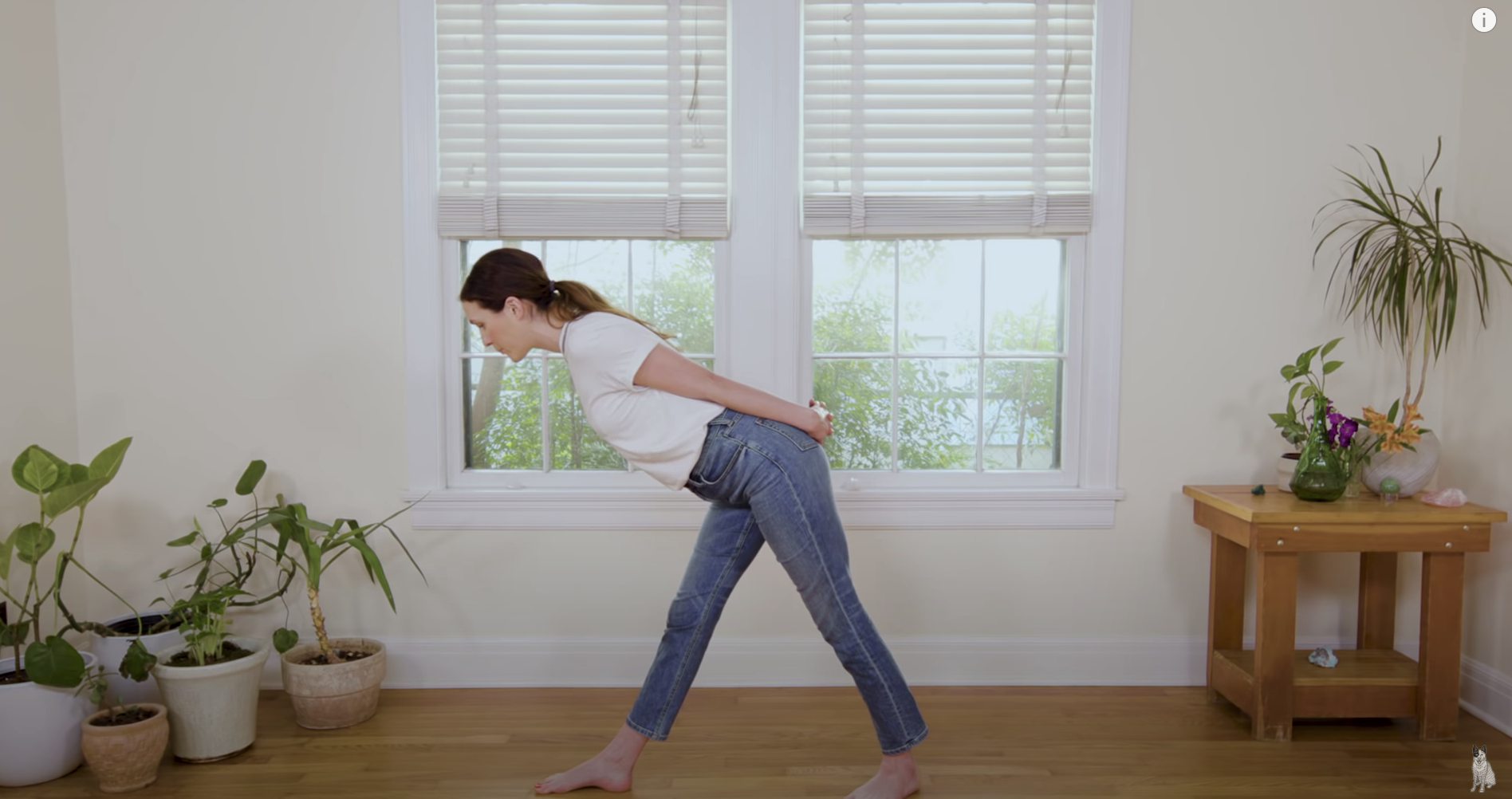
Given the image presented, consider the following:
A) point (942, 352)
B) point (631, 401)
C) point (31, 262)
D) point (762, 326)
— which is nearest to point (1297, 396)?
point (942, 352)

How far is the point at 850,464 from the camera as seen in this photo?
3314 mm

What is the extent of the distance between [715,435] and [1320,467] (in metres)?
1.80

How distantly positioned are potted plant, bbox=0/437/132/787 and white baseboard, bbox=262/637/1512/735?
2.36 feet

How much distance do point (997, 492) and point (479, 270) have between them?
1.80 meters

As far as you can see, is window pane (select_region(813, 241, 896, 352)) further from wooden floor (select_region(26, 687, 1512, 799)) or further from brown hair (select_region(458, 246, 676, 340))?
wooden floor (select_region(26, 687, 1512, 799))

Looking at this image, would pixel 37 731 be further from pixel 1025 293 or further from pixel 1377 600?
pixel 1377 600

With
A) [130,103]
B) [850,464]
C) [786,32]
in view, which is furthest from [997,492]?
[130,103]

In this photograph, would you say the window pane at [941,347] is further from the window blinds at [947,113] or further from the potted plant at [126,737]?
the potted plant at [126,737]

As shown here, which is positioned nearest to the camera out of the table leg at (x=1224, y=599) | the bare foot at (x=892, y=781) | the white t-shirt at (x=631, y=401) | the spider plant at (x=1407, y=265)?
the white t-shirt at (x=631, y=401)

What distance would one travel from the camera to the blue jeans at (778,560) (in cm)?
224

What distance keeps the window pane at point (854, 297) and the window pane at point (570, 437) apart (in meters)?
0.81

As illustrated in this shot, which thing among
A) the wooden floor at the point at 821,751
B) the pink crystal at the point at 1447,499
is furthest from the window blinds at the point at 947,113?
the wooden floor at the point at 821,751

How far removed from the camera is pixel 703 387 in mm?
2234

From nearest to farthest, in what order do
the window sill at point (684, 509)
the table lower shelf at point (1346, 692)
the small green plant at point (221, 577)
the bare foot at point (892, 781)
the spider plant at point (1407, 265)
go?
the bare foot at point (892, 781), the small green plant at point (221, 577), the table lower shelf at point (1346, 692), the spider plant at point (1407, 265), the window sill at point (684, 509)
